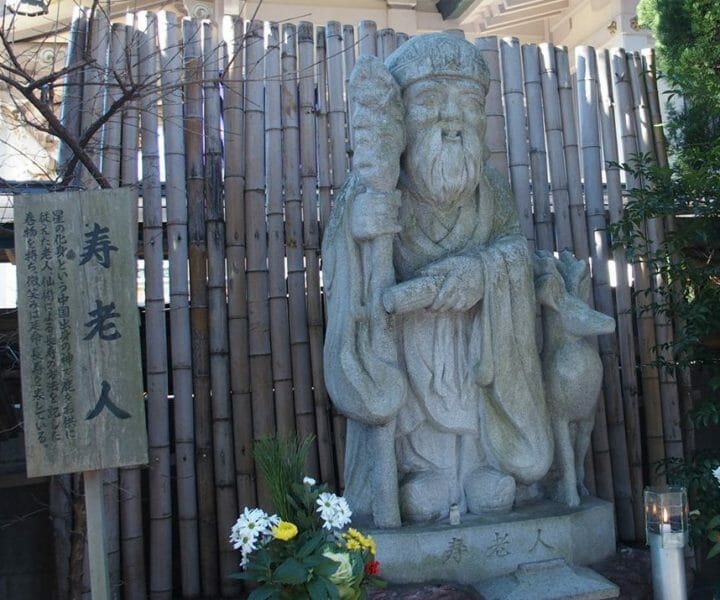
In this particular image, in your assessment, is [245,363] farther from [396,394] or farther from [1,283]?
[1,283]

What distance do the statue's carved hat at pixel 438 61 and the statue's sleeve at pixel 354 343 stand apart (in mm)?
552

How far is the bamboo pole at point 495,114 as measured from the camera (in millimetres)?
5176

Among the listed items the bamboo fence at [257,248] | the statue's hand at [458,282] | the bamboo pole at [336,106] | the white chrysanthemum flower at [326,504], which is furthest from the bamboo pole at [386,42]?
the white chrysanthemum flower at [326,504]

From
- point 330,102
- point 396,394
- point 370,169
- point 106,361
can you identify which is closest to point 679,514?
point 396,394

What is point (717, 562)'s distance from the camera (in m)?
5.28

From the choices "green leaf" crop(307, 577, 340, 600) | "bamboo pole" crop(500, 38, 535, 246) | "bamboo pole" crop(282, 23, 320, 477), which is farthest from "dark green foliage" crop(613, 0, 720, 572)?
"green leaf" crop(307, 577, 340, 600)

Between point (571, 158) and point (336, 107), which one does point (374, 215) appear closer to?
point (336, 107)

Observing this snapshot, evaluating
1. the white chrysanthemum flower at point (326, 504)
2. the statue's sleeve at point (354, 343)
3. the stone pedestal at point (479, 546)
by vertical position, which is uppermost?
the statue's sleeve at point (354, 343)

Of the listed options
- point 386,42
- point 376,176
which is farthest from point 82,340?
point 386,42

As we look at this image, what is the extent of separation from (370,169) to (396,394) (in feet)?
3.23

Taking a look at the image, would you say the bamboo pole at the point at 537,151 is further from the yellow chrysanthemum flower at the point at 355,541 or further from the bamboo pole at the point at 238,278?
the yellow chrysanthemum flower at the point at 355,541

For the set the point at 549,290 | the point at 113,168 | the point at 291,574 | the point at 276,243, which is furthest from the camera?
the point at 276,243

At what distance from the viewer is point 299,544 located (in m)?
2.79

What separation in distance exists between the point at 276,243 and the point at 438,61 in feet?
5.57
